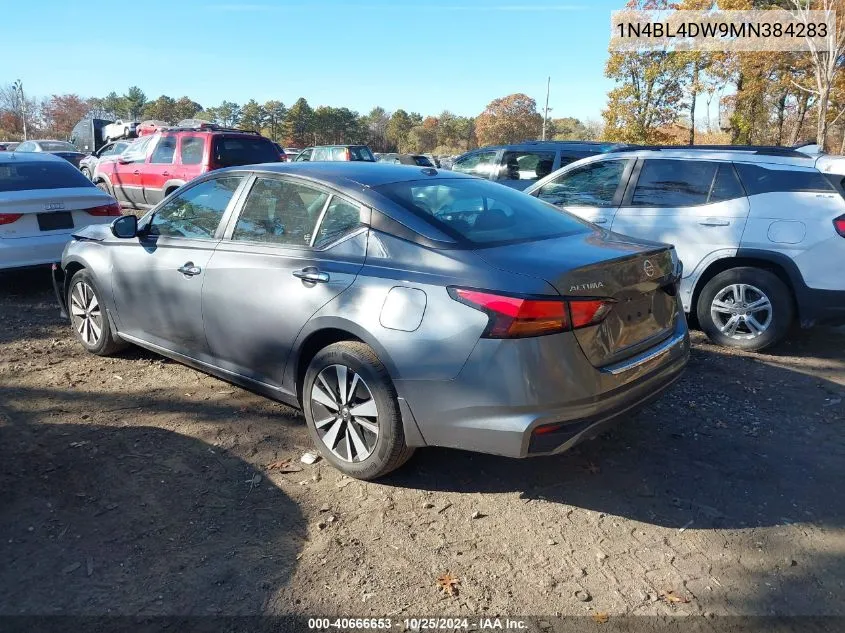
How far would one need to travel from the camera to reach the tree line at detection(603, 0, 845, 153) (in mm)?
24797

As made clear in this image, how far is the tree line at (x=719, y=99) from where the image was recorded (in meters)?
24.8

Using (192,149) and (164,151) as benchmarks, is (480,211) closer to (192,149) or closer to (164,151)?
(192,149)

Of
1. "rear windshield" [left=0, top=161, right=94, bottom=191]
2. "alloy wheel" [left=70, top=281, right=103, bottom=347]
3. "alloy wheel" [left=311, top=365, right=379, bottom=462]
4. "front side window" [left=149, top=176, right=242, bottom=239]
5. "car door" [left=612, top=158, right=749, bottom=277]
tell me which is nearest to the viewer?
"alloy wheel" [left=311, top=365, right=379, bottom=462]

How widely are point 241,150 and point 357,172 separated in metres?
8.87

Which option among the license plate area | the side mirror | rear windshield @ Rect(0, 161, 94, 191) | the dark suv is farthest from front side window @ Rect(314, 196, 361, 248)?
the dark suv

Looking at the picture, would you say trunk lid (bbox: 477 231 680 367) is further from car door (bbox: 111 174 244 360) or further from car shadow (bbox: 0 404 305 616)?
car door (bbox: 111 174 244 360)

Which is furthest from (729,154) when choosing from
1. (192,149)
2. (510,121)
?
(510,121)

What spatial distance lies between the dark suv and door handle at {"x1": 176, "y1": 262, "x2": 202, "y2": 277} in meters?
6.87

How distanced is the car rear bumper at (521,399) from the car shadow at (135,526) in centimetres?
86

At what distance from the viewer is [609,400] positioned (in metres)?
3.05

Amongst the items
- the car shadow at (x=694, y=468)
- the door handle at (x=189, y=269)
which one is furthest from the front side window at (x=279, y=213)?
the car shadow at (x=694, y=468)

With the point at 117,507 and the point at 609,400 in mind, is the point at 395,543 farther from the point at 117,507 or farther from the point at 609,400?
the point at 117,507

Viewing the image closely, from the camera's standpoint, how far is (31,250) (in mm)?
6762

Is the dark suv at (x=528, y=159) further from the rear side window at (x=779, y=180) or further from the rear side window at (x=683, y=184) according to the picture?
the rear side window at (x=779, y=180)
